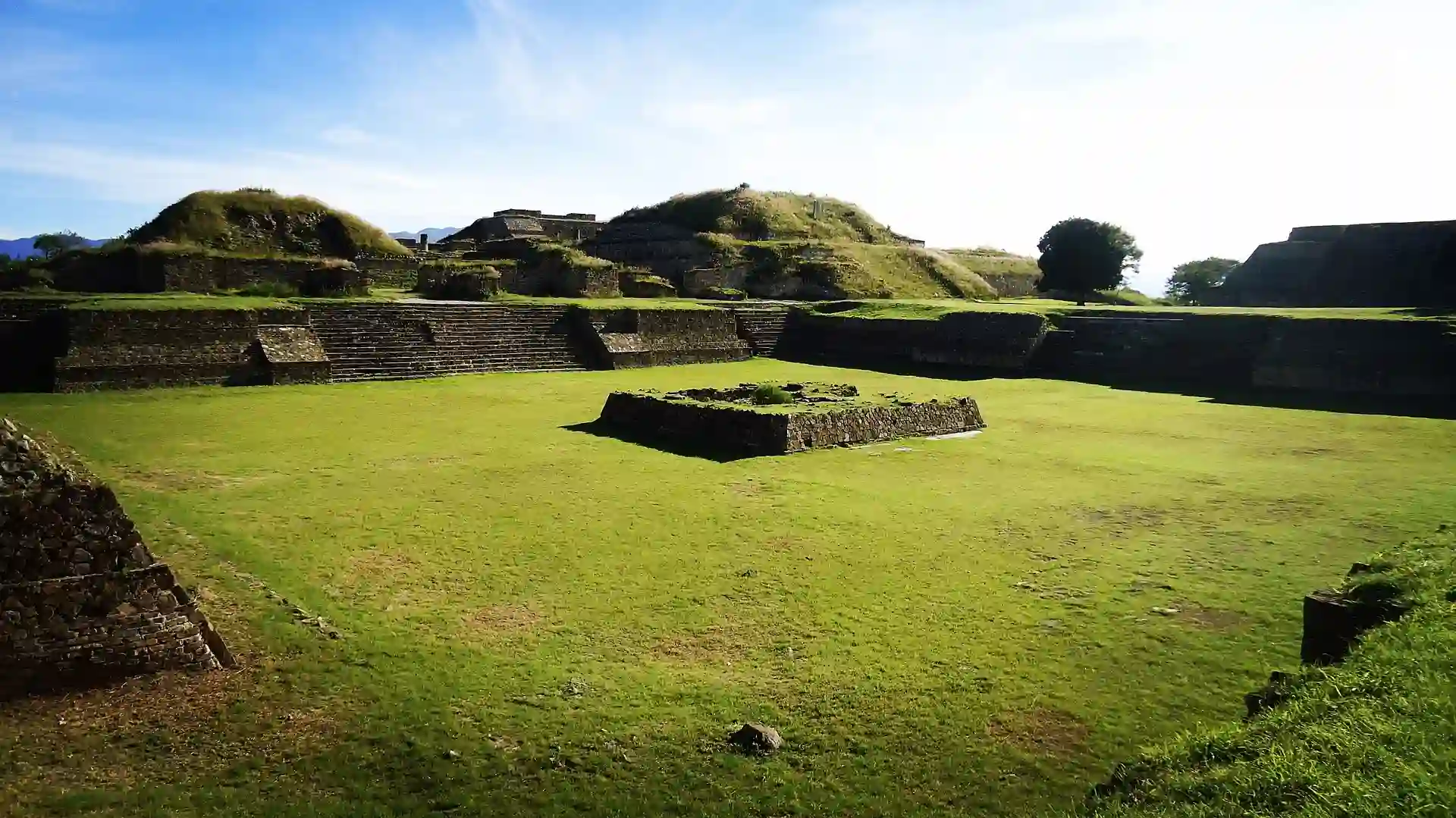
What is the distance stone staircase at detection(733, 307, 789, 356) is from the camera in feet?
85.4

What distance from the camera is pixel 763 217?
3991 cm

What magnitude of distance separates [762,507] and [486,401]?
8141mm

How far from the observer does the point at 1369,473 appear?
1044cm

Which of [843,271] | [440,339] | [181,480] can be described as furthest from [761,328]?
[181,480]

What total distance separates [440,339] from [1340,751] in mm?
18967

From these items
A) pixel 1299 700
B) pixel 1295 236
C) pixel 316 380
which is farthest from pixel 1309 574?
pixel 1295 236

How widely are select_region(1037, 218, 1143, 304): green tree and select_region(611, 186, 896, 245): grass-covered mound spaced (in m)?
10.3

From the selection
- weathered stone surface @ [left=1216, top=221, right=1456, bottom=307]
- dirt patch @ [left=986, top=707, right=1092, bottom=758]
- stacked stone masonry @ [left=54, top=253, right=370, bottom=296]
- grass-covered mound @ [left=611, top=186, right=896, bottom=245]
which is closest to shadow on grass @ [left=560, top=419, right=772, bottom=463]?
dirt patch @ [left=986, top=707, right=1092, bottom=758]

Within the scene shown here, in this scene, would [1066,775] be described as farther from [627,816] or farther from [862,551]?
[862,551]

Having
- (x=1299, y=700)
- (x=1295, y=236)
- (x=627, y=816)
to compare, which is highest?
(x=1295, y=236)

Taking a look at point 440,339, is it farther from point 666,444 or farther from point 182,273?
point 666,444

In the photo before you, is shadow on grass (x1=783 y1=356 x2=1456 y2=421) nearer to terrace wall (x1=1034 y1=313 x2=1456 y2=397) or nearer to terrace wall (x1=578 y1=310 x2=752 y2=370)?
terrace wall (x1=1034 y1=313 x2=1456 y2=397)

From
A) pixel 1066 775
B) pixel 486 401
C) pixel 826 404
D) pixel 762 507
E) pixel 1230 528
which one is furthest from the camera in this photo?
pixel 486 401

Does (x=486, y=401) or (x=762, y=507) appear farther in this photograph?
(x=486, y=401)
